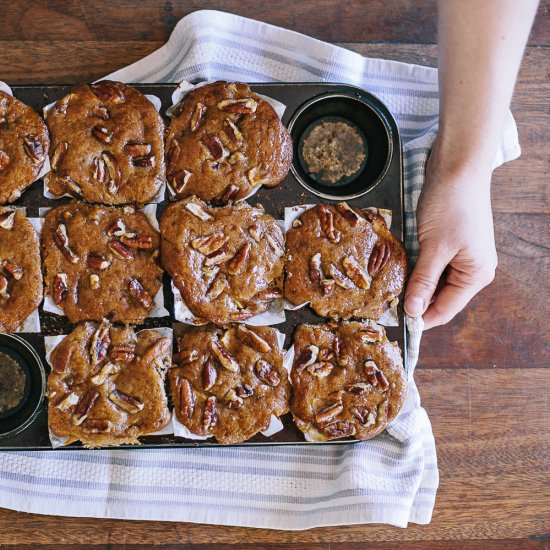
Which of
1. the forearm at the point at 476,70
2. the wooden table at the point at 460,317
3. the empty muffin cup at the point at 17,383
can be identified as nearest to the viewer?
the forearm at the point at 476,70

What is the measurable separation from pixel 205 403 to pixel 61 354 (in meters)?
0.54

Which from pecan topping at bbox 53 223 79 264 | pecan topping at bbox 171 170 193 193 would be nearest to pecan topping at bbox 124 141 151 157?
pecan topping at bbox 171 170 193 193

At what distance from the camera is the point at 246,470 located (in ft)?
7.82

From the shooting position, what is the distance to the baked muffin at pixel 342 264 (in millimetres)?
2219

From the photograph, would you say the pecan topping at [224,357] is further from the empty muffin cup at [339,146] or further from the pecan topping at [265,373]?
the empty muffin cup at [339,146]

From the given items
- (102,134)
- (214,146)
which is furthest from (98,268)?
(214,146)

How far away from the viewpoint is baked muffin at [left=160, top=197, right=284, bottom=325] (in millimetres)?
2160

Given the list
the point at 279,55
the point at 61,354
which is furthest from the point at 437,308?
the point at 61,354

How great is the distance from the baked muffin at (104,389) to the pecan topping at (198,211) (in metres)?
0.47

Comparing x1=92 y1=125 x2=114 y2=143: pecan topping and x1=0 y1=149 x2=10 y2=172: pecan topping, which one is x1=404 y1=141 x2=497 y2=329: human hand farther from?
x1=0 y1=149 x2=10 y2=172: pecan topping

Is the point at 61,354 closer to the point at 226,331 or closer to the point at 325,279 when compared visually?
the point at 226,331

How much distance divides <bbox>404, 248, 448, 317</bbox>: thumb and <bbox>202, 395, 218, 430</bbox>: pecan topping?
794 millimetres

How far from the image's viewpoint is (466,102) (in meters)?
2.11

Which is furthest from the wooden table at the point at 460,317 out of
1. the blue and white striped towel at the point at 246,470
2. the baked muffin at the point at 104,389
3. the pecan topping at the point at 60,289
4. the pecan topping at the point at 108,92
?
the pecan topping at the point at 60,289
